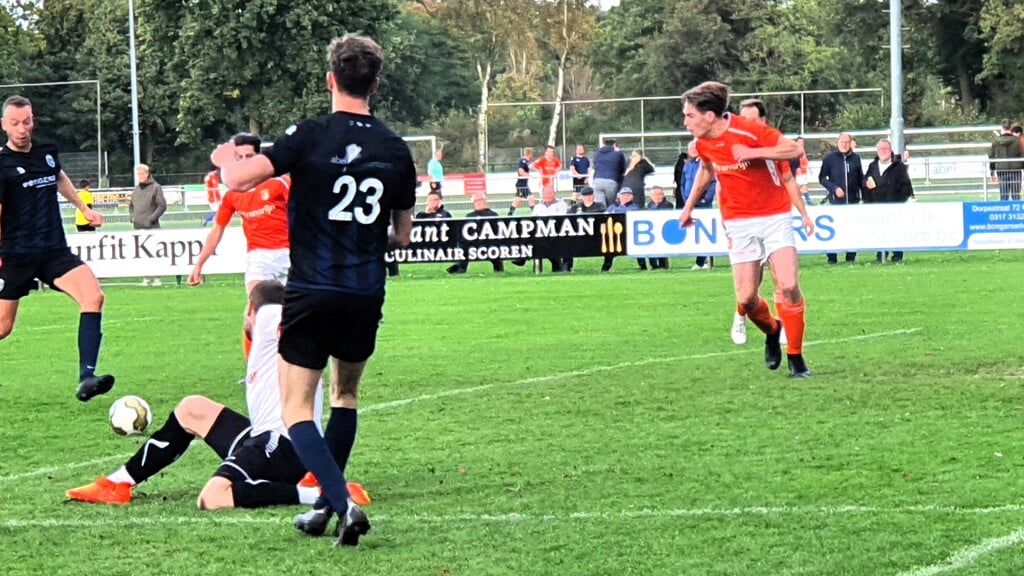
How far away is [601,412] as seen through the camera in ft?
32.3

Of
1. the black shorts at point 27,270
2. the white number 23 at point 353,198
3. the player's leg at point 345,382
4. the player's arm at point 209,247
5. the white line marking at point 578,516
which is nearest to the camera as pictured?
the player's leg at point 345,382

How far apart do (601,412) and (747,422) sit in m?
1.13

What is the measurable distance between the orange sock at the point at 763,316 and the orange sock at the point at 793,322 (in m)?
0.12

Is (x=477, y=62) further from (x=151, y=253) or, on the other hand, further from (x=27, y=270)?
(x=27, y=270)

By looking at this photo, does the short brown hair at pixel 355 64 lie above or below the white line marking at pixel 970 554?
above

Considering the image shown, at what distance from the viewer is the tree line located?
57500 millimetres

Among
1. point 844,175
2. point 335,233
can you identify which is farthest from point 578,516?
point 844,175

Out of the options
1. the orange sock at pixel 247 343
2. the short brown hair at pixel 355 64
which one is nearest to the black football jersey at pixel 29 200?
the orange sock at pixel 247 343

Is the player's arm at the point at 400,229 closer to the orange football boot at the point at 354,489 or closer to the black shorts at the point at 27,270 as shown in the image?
the orange football boot at the point at 354,489

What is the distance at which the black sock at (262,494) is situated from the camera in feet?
22.6

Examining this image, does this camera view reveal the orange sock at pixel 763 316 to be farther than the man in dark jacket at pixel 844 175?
No

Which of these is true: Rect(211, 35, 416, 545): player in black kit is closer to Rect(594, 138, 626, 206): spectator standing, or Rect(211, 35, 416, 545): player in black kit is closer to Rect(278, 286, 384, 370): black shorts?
Rect(278, 286, 384, 370): black shorts

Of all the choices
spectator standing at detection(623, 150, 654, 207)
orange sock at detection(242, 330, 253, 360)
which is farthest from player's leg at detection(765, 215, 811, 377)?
spectator standing at detection(623, 150, 654, 207)

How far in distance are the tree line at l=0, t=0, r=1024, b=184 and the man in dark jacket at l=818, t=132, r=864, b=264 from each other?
23.2 m
